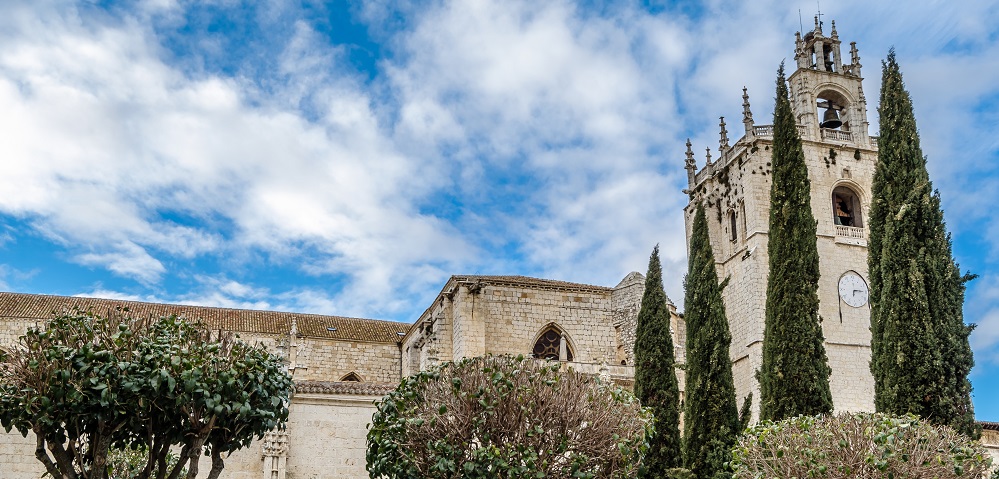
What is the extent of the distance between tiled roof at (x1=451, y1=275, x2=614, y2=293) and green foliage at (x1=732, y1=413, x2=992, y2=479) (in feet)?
48.2

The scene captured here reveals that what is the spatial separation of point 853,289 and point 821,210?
2.69 meters

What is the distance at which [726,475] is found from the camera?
16.9 metres

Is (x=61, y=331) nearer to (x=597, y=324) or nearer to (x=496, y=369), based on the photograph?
(x=496, y=369)

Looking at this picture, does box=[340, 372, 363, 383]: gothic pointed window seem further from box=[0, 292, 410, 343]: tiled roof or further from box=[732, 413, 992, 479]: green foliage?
box=[732, 413, 992, 479]: green foliage

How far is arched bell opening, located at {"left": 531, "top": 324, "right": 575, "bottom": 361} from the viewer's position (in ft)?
87.7

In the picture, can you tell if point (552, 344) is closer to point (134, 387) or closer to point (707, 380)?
point (707, 380)

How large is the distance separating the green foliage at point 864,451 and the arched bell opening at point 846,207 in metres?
18.6

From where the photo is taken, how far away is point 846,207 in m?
30.2

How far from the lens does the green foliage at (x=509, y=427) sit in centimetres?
1092

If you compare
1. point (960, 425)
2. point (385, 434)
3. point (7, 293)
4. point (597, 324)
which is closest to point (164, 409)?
point (385, 434)

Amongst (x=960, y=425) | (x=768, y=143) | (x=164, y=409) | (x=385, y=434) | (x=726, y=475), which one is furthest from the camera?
(x=768, y=143)

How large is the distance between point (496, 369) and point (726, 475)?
7333 millimetres

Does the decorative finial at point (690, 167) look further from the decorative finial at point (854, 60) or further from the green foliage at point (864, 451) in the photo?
the green foliage at point (864, 451)

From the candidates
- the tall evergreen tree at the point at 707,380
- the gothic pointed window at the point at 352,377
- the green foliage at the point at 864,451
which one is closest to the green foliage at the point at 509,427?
the green foliage at the point at 864,451
